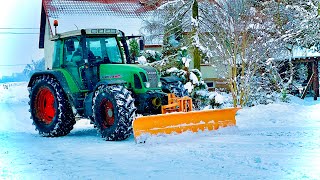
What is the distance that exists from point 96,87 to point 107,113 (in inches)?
19.0

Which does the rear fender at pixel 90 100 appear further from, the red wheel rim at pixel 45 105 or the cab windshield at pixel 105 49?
the red wheel rim at pixel 45 105

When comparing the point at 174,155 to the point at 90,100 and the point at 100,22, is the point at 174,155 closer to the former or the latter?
the point at 90,100

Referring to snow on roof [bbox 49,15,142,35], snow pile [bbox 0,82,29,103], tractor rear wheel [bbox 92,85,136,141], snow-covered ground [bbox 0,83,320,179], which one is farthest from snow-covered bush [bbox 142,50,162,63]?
tractor rear wheel [bbox 92,85,136,141]

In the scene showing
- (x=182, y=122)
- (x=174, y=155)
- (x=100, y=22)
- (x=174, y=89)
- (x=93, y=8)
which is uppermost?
(x=93, y=8)

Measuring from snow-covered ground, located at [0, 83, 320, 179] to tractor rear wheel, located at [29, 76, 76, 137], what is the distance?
0.70ft

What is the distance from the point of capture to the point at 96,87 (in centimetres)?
863

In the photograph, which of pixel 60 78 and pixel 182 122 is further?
pixel 60 78

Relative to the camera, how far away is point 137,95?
8914 mm

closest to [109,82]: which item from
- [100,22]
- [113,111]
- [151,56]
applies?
[113,111]

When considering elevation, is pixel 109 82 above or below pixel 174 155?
above

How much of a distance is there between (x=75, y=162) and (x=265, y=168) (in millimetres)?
2415

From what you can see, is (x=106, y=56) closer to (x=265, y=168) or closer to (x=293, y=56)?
(x=265, y=168)

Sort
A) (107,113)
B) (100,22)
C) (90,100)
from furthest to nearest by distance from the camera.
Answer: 1. (100,22)
2. (90,100)
3. (107,113)

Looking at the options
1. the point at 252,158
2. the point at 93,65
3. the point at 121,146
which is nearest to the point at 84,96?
the point at 93,65
